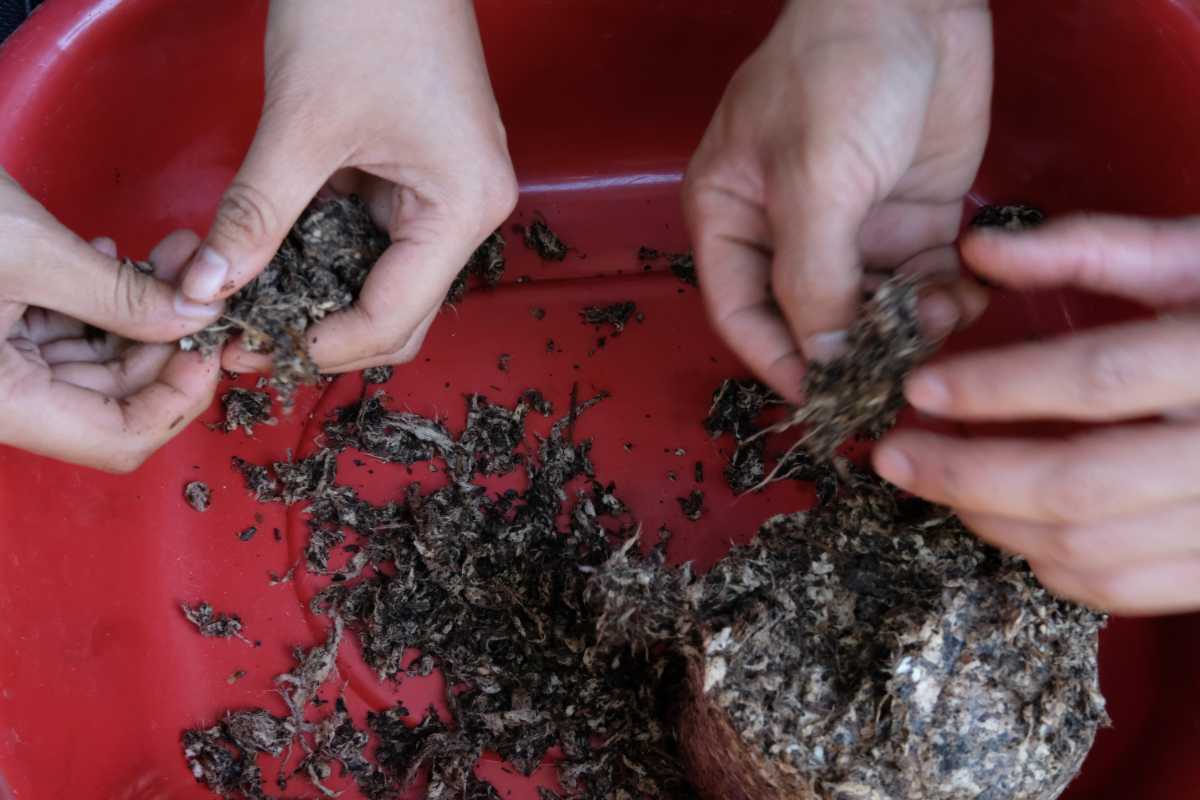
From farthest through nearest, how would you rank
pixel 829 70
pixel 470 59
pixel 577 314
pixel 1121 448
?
pixel 577 314, pixel 470 59, pixel 829 70, pixel 1121 448

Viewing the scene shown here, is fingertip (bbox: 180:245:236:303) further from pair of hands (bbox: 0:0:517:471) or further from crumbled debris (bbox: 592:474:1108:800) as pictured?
crumbled debris (bbox: 592:474:1108:800)

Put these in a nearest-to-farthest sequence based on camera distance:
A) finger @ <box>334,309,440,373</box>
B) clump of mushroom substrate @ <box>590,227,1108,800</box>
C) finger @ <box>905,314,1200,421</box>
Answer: finger @ <box>905,314,1200,421</box> < clump of mushroom substrate @ <box>590,227,1108,800</box> < finger @ <box>334,309,440,373</box>

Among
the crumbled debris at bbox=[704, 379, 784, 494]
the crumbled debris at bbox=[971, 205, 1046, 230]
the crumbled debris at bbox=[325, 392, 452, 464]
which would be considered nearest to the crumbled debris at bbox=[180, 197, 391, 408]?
the crumbled debris at bbox=[325, 392, 452, 464]

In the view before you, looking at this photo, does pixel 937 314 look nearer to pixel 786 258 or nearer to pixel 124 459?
pixel 786 258

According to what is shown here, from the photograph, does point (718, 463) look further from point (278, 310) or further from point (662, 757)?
point (278, 310)

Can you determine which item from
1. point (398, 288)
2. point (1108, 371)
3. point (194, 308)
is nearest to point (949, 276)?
point (1108, 371)

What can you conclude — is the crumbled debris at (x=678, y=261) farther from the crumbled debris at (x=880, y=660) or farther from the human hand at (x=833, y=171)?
the crumbled debris at (x=880, y=660)

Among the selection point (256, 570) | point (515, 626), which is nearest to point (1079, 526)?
point (515, 626)
